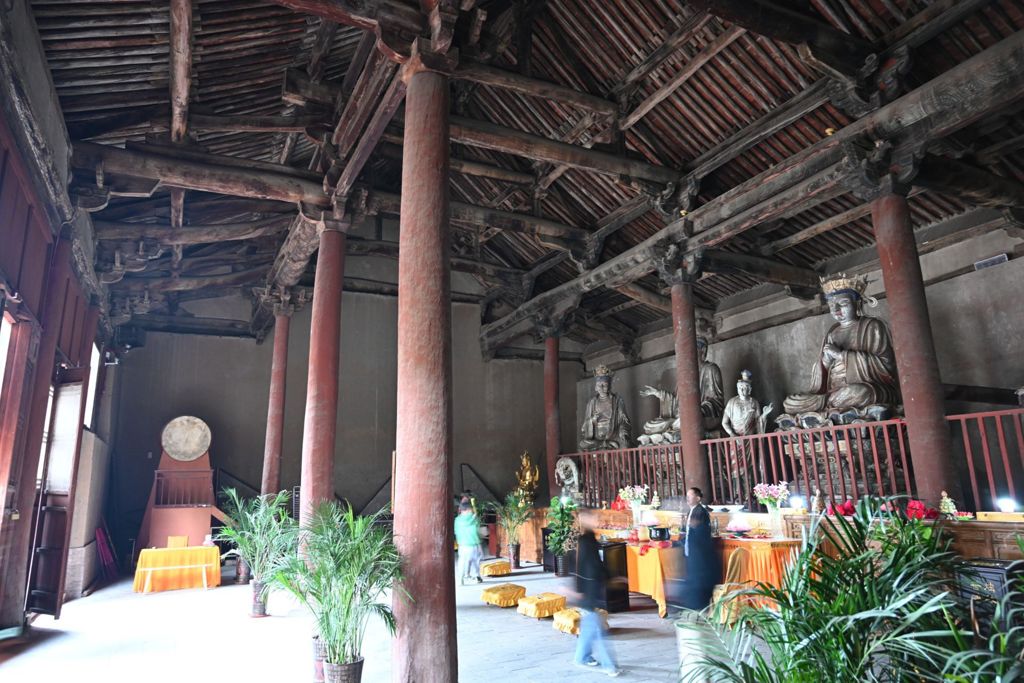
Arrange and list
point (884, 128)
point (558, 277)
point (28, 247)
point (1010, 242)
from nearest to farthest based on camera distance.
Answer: point (28, 247)
point (884, 128)
point (1010, 242)
point (558, 277)

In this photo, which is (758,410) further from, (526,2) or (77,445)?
(77,445)

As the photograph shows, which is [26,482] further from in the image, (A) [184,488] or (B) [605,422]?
(B) [605,422]

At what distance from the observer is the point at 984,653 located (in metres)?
1.90

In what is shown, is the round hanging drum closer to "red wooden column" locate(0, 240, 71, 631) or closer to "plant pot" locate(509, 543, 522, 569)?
"red wooden column" locate(0, 240, 71, 631)

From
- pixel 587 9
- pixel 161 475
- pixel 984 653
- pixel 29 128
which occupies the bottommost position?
pixel 984 653

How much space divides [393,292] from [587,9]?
9048 millimetres

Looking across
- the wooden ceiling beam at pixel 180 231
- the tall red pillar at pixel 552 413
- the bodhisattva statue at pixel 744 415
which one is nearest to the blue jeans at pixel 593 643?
the bodhisattva statue at pixel 744 415

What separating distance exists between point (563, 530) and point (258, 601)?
4.37 m

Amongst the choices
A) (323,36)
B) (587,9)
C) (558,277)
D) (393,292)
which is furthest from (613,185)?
(393,292)

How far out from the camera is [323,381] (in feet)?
26.6

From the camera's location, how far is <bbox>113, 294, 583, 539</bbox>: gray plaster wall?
44.4 feet

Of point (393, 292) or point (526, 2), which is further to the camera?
point (393, 292)

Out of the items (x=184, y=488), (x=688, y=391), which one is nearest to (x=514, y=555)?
(x=688, y=391)

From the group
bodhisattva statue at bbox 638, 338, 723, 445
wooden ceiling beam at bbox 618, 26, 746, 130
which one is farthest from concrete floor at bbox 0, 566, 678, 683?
wooden ceiling beam at bbox 618, 26, 746, 130
